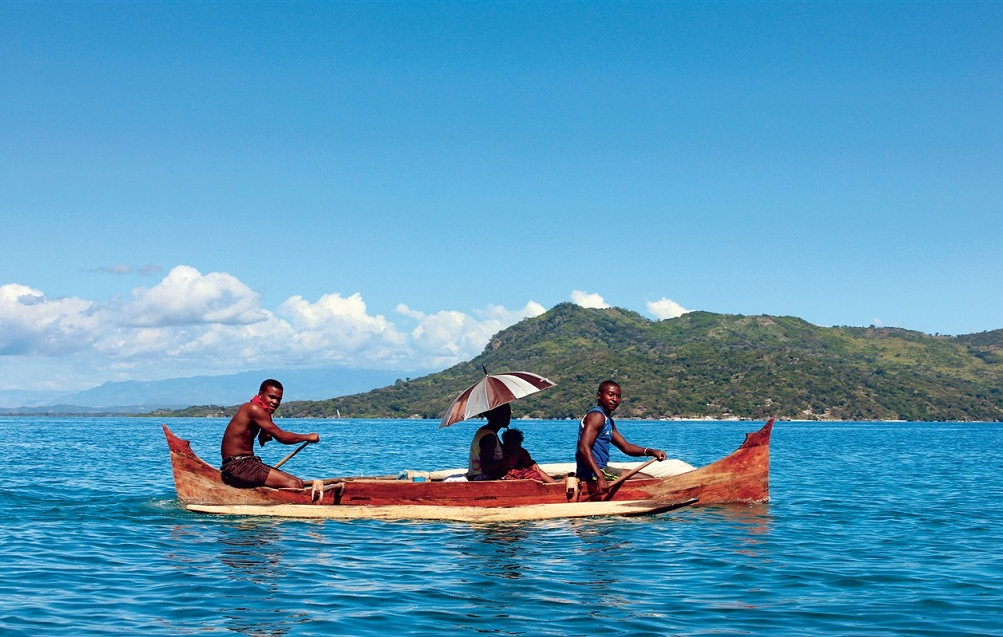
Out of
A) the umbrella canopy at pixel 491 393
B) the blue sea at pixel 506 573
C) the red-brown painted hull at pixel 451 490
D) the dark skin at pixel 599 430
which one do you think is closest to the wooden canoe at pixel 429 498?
the red-brown painted hull at pixel 451 490

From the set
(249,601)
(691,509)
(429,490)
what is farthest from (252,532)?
(691,509)

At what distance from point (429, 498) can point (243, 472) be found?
154 inches

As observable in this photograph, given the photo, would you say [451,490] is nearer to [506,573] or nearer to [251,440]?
[251,440]

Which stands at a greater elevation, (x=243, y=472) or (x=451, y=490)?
(x=243, y=472)

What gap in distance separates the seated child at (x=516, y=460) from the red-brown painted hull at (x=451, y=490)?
49cm

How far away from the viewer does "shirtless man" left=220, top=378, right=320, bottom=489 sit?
63.9ft

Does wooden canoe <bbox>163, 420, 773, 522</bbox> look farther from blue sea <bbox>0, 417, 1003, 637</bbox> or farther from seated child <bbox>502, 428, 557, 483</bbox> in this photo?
seated child <bbox>502, 428, 557, 483</bbox>

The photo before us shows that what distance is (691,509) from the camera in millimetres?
21703

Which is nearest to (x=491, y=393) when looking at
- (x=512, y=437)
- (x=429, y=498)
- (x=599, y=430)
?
(x=512, y=437)

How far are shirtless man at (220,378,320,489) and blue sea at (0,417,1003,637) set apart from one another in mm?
865

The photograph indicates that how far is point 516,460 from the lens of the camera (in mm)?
20641

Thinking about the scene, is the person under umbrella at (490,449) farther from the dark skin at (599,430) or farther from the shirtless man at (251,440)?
the shirtless man at (251,440)

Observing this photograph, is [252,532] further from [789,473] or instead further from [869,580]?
[789,473]

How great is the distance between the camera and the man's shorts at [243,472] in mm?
20172
